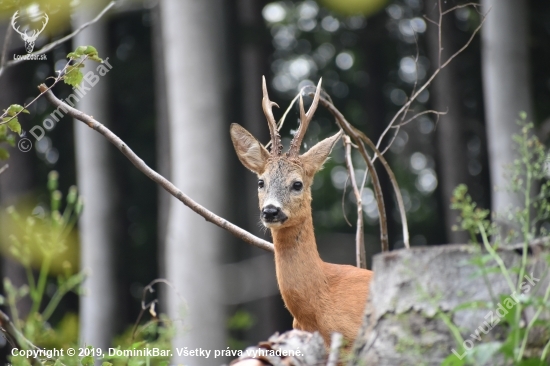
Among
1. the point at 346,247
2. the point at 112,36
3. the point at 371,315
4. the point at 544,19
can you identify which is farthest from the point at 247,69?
the point at 371,315

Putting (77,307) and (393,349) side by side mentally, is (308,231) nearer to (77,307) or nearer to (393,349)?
(393,349)

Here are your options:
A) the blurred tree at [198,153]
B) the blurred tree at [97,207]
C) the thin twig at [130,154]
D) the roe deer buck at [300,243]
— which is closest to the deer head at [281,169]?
the roe deer buck at [300,243]

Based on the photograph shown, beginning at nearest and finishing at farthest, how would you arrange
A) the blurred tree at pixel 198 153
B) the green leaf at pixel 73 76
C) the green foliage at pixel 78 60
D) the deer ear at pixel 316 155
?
the green foliage at pixel 78 60
the green leaf at pixel 73 76
the deer ear at pixel 316 155
the blurred tree at pixel 198 153

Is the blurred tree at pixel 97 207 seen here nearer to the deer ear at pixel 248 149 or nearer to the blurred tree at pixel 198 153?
the blurred tree at pixel 198 153

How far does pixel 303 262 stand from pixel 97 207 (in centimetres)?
810

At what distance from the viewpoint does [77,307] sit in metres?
14.8

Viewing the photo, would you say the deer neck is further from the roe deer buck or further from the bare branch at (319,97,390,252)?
the bare branch at (319,97,390,252)

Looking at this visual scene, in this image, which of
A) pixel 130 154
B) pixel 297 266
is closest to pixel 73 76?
pixel 130 154

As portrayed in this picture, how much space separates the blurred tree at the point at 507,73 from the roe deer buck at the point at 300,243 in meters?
4.48

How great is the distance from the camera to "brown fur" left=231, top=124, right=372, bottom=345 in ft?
15.3

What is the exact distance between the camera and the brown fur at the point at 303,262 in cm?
466

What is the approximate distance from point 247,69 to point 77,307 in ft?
A: 18.0

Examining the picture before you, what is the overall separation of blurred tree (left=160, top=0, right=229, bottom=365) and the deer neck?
3453 millimetres

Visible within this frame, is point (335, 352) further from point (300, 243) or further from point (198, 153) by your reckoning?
point (198, 153)
